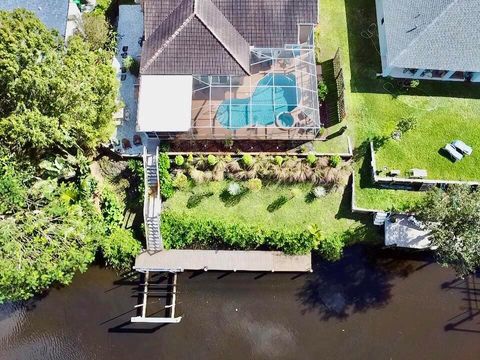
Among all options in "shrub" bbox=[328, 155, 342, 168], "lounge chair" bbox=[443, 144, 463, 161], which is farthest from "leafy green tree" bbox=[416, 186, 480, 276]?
"shrub" bbox=[328, 155, 342, 168]

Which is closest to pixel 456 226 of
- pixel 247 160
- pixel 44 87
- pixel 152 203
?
pixel 247 160

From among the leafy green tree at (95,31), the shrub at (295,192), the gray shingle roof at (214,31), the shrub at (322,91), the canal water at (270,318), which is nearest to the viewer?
the canal water at (270,318)

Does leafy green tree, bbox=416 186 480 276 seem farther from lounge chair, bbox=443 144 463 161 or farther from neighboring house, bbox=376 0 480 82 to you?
neighboring house, bbox=376 0 480 82

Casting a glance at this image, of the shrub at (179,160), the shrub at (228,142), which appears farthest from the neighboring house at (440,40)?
the shrub at (179,160)

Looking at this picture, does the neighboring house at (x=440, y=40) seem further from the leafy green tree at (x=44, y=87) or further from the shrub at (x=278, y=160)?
the leafy green tree at (x=44, y=87)

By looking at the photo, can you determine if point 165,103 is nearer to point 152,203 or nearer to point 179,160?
point 179,160

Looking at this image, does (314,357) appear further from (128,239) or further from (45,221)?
(45,221)
